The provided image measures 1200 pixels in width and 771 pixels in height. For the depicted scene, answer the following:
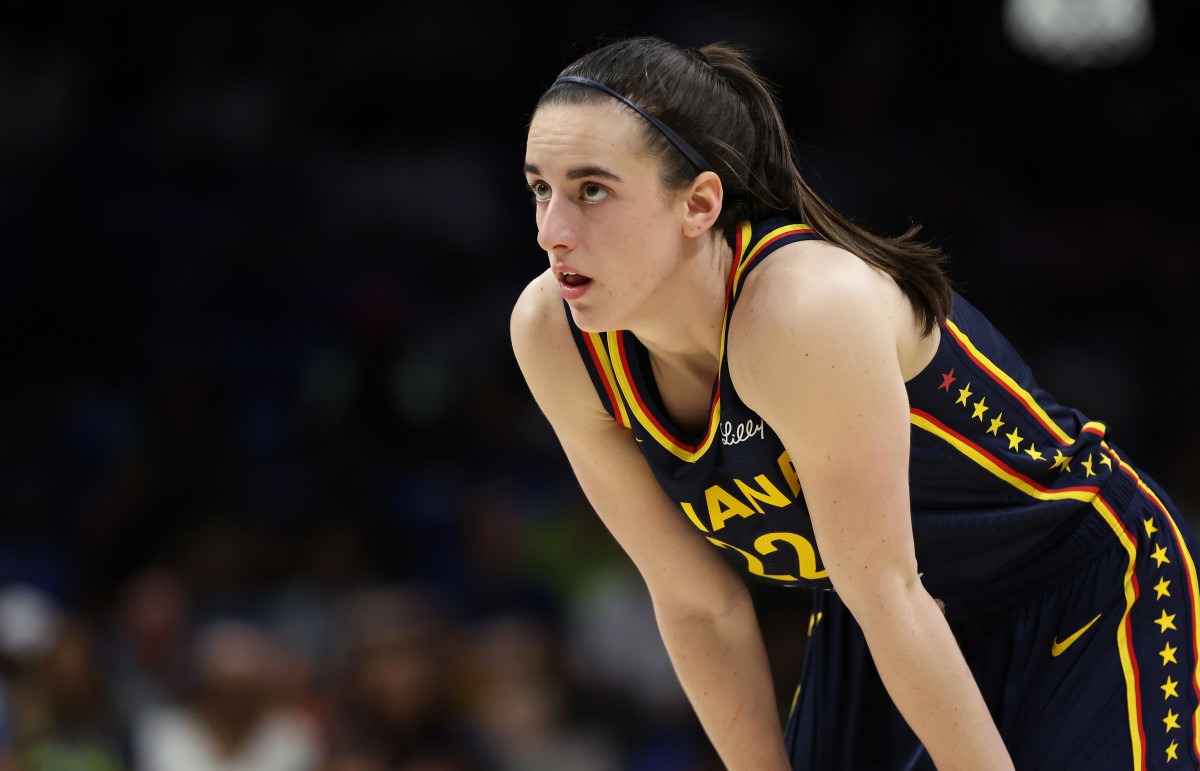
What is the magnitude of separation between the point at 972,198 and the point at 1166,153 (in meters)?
0.93

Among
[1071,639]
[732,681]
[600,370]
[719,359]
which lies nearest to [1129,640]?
[1071,639]

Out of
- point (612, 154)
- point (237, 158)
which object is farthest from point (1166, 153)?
point (612, 154)

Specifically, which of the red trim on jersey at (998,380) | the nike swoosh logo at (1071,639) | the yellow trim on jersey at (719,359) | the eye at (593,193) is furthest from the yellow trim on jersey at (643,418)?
the nike swoosh logo at (1071,639)

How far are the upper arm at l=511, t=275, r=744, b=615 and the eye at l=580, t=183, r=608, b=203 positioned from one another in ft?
0.85

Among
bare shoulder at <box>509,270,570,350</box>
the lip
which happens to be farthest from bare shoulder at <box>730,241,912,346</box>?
bare shoulder at <box>509,270,570,350</box>

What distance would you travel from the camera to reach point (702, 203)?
2.04 metres

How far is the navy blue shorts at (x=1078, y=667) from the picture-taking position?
2.11m

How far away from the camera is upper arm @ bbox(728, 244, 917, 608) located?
188 cm

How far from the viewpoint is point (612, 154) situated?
1.95m

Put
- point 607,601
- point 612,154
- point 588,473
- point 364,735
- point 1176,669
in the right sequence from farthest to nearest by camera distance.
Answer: point 607,601, point 364,735, point 588,473, point 1176,669, point 612,154

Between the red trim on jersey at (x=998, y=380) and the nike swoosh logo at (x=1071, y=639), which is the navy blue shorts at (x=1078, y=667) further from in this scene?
the red trim on jersey at (x=998, y=380)

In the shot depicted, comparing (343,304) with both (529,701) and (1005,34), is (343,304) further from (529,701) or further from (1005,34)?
(1005,34)

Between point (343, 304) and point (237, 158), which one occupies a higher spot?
point (237, 158)

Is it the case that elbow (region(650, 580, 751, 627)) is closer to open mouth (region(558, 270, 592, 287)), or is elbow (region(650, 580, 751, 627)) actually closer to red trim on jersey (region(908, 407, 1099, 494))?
red trim on jersey (region(908, 407, 1099, 494))
